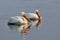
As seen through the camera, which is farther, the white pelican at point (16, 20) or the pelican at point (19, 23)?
the white pelican at point (16, 20)

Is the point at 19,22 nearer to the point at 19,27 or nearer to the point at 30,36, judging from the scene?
the point at 19,27

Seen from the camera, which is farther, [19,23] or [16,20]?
[19,23]

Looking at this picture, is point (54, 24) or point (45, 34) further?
point (54, 24)

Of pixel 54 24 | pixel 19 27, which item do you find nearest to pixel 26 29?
pixel 19 27

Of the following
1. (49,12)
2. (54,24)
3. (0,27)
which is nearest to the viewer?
(0,27)

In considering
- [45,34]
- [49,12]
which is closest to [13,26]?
[45,34]

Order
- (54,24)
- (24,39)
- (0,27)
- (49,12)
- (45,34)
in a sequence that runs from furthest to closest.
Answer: (49,12) → (54,24) → (0,27) → (45,34) → (24,39)

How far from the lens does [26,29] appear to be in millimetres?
28422

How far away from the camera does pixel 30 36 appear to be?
26203 millimetres

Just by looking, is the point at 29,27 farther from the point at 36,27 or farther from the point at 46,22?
the point at 46,22

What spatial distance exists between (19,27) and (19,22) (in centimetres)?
83

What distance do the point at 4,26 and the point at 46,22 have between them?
4.12m

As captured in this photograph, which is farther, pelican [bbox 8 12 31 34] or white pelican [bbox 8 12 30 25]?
white pelican [bbox 8 12 30 25]

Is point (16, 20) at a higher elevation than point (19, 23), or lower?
higher
